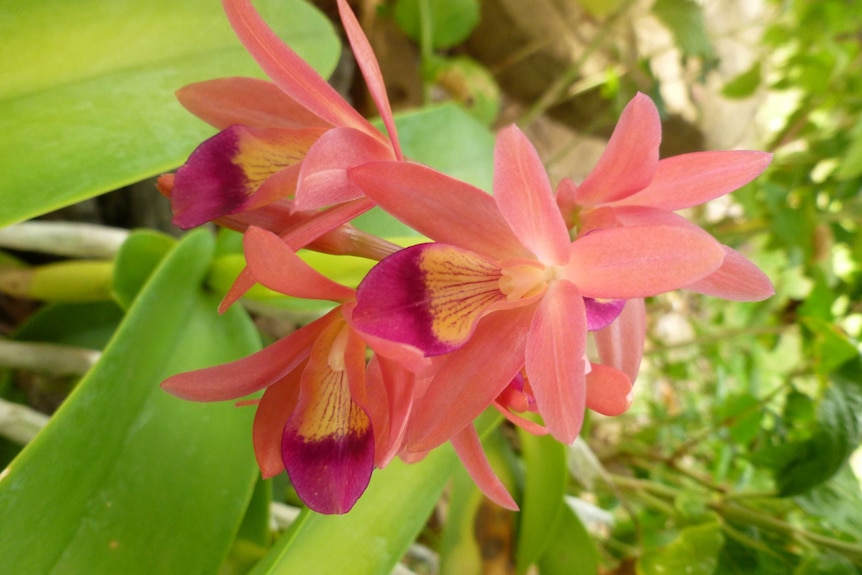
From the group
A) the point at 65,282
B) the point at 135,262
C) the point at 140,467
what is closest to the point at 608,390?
the point at 140,467

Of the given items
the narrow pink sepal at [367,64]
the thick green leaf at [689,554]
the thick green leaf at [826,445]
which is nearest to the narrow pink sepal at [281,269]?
the narrow pink sepal at [367,64]

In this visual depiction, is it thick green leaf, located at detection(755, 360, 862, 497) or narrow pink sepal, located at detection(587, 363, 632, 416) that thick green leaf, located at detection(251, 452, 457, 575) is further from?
thick green leaf, located at detection(755, 360, 862, 497)

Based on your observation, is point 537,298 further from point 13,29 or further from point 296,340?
point 13,29

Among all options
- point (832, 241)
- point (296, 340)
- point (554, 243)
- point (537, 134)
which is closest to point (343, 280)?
point (296, 340)

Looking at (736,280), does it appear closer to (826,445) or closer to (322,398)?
(322,398)

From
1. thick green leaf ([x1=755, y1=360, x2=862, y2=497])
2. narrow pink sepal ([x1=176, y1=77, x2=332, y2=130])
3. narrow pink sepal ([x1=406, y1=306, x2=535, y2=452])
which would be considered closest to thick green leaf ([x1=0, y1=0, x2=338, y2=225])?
narrow pink sepal ([x1=176, y1=77, x2=332, y2=130])
